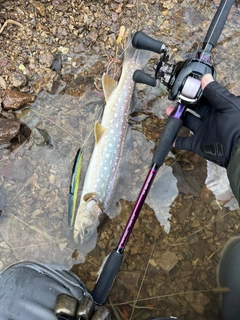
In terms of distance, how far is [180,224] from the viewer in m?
3.07

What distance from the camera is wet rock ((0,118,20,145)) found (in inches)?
114

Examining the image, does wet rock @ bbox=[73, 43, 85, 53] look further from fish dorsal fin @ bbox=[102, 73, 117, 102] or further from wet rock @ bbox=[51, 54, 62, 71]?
fish dorsal fin @ bbox=[102, 73, 117, 102]

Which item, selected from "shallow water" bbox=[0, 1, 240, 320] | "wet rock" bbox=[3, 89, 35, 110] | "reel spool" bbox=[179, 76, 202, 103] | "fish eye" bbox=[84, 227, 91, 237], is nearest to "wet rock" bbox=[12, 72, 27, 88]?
"wet rock" bbox=[3, 89, 35, 110]

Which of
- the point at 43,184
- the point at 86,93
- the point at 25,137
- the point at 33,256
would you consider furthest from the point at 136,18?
the point at 33,256

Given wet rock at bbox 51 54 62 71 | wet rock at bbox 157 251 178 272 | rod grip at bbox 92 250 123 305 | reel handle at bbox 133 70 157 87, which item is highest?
reel handle at bbox 133 70 157 87

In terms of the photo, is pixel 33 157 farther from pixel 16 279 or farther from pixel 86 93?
pixel 16 279

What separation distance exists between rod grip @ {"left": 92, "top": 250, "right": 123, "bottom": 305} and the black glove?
102 cm

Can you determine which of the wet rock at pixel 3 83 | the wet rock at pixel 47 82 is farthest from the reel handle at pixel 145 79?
the wet rock at pixel 3 83

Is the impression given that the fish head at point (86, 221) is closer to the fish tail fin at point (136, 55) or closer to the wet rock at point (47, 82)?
the wet rock at point (47, 82)

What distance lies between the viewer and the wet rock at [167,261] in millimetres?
Answer: 2969

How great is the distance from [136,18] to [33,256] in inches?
101

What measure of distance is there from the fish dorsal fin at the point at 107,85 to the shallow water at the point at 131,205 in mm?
159

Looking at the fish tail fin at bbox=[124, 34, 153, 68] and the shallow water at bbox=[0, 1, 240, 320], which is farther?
the fish tail fin at bbox=[124, 34, 153, 68]

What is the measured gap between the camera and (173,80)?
2.13m
